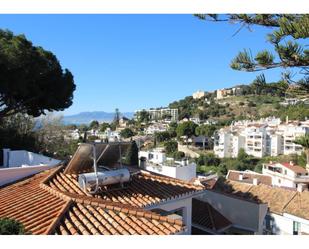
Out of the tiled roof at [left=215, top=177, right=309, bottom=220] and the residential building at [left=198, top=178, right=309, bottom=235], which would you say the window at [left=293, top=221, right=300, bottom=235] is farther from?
the tiled roof at [left=215, top=177, right=309, bottom=220]

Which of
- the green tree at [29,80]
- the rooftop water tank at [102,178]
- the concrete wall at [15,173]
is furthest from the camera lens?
the green tree at [29,80]

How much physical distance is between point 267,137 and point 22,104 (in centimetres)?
4797

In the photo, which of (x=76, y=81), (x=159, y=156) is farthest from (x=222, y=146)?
(x=76, y=81)

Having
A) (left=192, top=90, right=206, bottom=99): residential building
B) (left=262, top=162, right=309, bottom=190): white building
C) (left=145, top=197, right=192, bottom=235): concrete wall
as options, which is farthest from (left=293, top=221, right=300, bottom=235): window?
(left=192, top=90, right=206, bottom=99): residential building

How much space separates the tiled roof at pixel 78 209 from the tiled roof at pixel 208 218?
296 centimetres

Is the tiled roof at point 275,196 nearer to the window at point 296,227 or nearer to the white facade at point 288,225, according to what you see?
the white facade at point 288,225

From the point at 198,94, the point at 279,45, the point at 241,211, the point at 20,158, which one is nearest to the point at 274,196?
the point at 241,211

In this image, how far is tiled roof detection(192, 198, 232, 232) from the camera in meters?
9.06

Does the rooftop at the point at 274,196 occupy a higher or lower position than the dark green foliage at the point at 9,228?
lower

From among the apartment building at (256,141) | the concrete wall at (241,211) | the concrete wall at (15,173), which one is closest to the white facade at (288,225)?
the concrete wall at (241,211)

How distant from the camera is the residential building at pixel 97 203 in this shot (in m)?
4.27

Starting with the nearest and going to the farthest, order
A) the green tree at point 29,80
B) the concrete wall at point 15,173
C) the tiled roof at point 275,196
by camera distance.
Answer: the concrete wall at point 15,173 < the green tree at point 29,80 < the tiled roof at point 275,196

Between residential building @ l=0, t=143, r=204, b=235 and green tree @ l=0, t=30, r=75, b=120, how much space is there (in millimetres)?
4523
